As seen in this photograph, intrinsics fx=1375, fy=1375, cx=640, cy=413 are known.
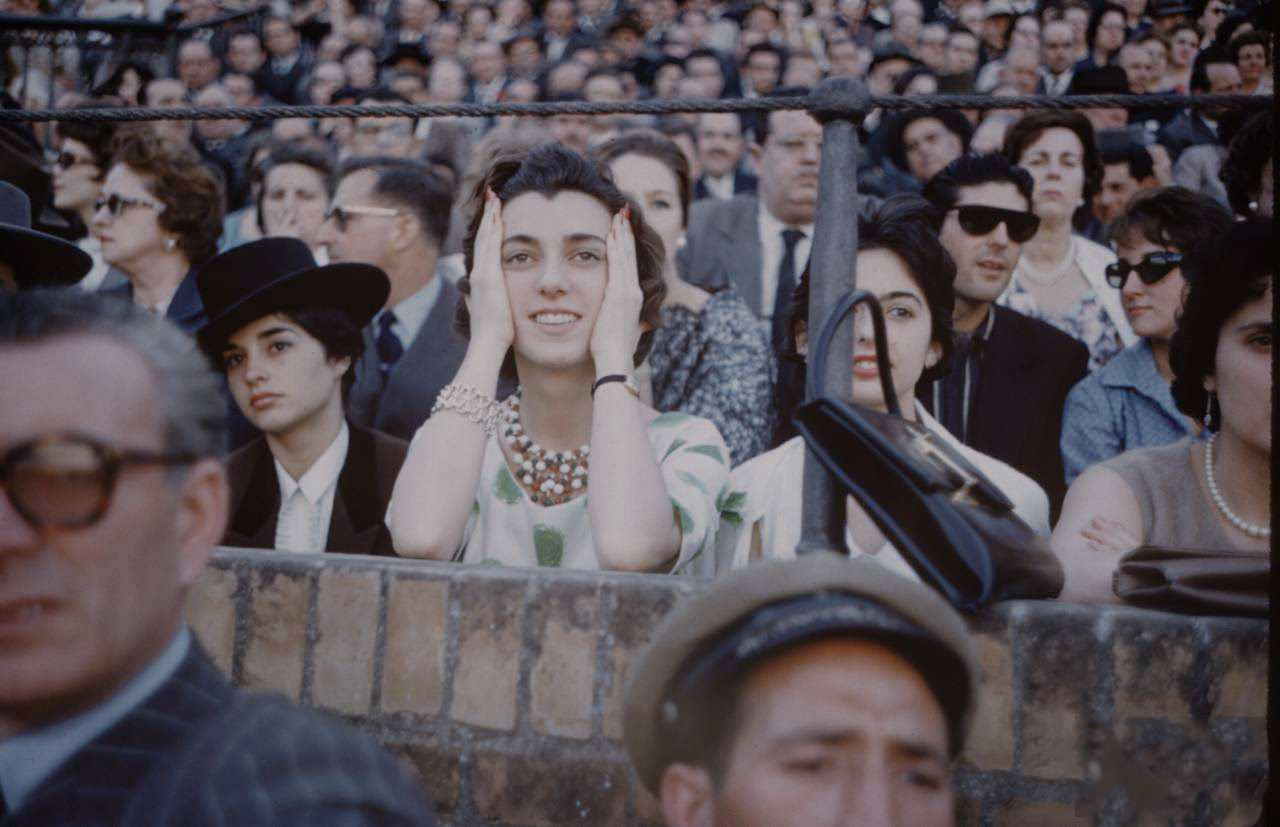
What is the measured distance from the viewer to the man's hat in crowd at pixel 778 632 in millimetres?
1743

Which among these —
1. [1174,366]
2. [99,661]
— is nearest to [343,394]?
[1174,366]

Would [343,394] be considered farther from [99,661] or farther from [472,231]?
[99,661]

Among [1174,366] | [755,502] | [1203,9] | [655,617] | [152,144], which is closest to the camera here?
[655,617]

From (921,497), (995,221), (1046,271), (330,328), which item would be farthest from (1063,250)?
(921,497)

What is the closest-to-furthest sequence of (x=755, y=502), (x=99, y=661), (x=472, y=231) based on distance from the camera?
(x=99, y=661)
(x=755, y=502)
(x=472, y=231)

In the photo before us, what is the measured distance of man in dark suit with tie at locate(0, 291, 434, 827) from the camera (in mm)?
1475

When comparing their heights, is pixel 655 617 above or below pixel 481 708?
above

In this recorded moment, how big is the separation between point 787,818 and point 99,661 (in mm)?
843

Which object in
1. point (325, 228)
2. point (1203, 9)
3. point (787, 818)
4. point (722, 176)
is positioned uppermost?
point (1203, 9)

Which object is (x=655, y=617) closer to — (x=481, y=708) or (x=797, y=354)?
(x=481, y=708)

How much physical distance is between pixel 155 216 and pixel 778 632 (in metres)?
4.37

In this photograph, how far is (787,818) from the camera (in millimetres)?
1702

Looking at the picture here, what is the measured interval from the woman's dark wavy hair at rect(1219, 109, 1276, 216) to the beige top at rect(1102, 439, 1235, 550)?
6.61ft

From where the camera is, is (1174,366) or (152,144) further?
(152,144)
